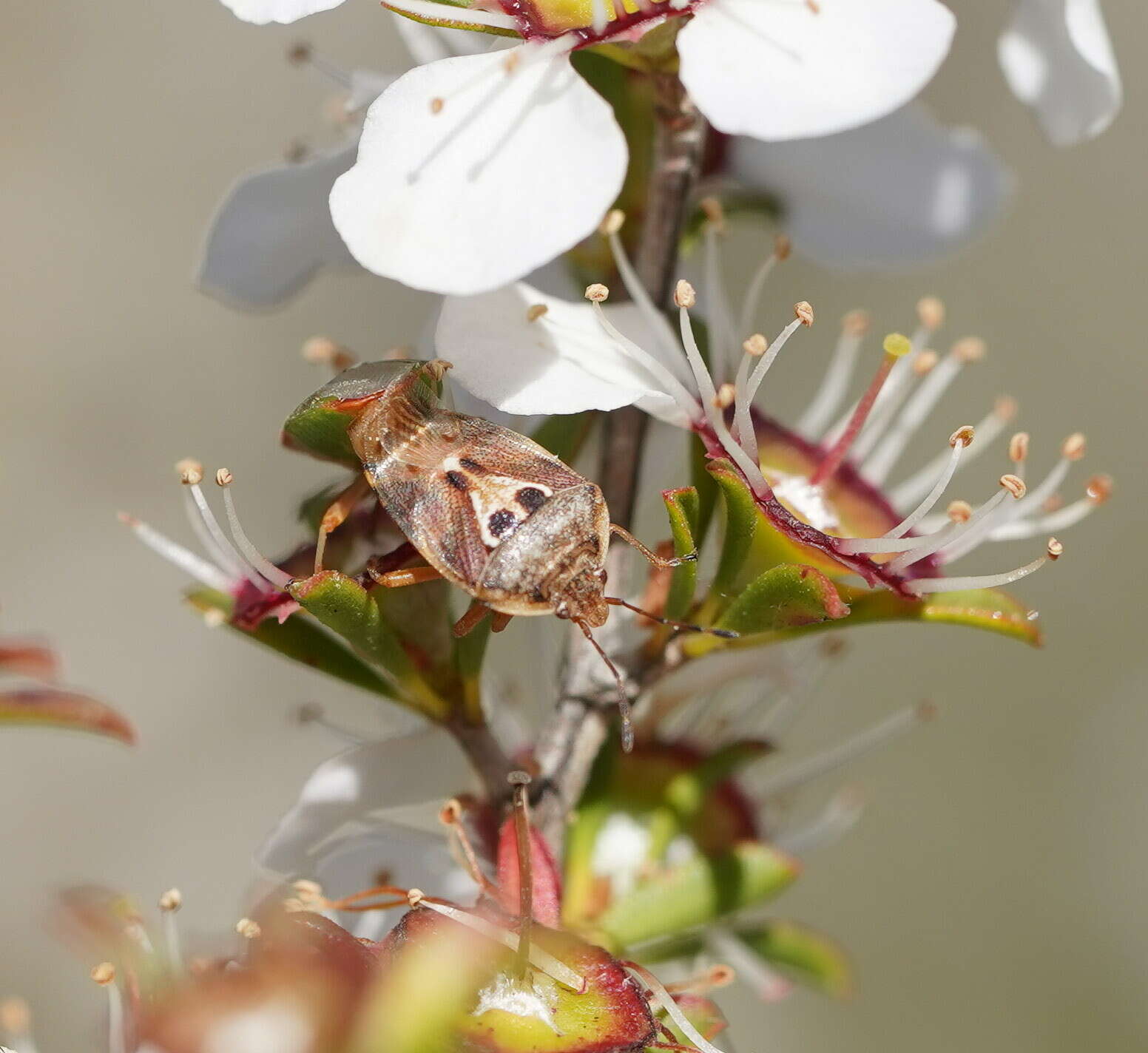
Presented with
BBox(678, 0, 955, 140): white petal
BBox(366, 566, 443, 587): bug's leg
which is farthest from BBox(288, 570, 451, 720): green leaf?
BBox(678, 0, 955, 140): white petal

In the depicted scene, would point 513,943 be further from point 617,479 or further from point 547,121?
point 547,121

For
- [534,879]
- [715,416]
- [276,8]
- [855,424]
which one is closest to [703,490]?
[715,416]

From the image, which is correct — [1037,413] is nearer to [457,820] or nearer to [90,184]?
[90,184]

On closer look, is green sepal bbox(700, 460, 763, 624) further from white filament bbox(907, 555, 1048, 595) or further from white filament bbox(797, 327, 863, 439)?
white filament bbox(797, 327, 863, 439)

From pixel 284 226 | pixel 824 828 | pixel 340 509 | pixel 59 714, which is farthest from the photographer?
pixel 824 828

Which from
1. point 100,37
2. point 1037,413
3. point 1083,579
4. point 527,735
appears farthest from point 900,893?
point 100,37

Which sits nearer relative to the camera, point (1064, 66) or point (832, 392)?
point (1064, 66)

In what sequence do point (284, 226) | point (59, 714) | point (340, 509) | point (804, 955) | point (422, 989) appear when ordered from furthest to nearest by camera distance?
point (804, 955) < point (284, 226) < point (59, 714) < point (340, 509) < point (422, 989)
